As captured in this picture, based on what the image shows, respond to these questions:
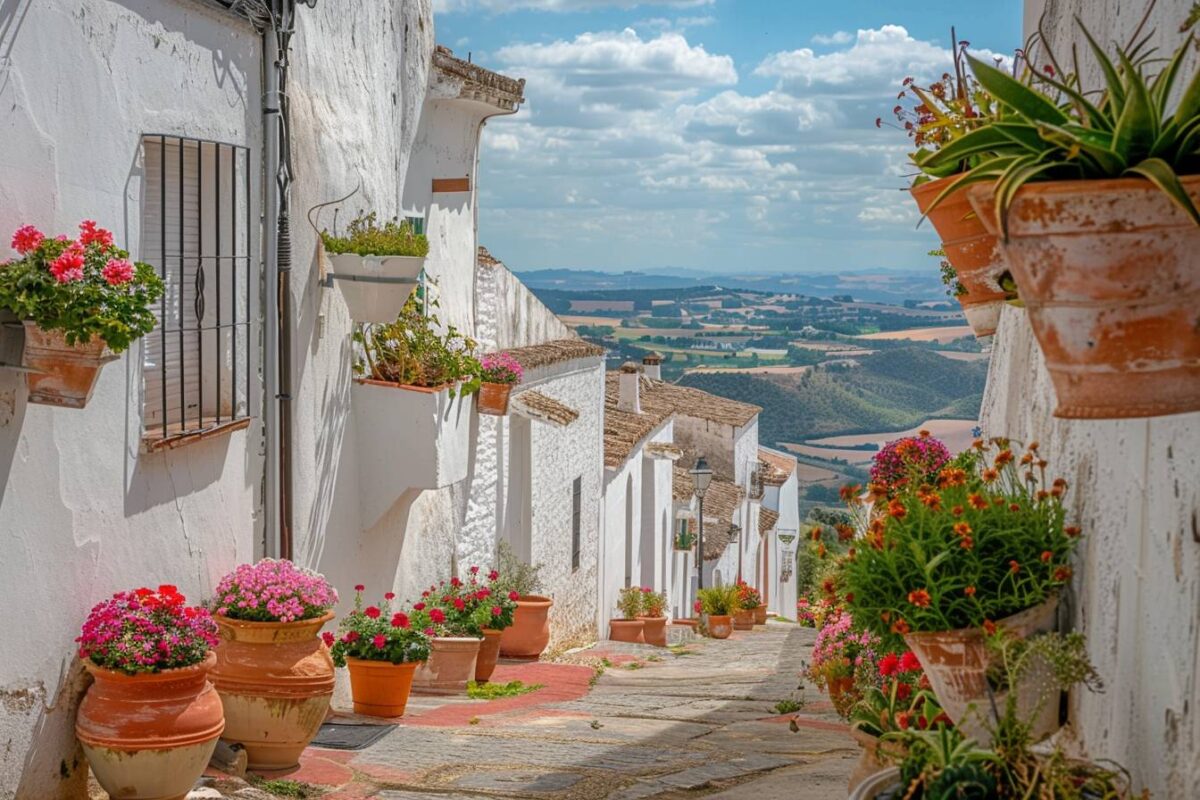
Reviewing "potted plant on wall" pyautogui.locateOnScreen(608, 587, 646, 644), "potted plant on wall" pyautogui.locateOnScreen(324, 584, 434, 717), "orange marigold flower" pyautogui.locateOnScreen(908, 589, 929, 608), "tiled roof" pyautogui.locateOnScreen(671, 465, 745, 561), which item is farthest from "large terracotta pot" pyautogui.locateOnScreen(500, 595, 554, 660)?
"tiled roof" pyautogui.locateOnScreen(671, 465, 745, 561)

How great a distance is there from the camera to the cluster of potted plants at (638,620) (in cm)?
2139

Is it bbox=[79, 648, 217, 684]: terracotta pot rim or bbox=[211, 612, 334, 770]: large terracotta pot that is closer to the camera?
bbox=[79, 648, 217, 684]: terracotta pot rim

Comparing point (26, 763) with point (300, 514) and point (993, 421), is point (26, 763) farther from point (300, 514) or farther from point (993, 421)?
point (993, 421)

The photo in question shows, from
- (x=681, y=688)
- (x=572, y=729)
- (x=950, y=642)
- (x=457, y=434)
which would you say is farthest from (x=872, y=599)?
(x=681, y=688)

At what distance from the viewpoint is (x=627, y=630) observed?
70.1ft

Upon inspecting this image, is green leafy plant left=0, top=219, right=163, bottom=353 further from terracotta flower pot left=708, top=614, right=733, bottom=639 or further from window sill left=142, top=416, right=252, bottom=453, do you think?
terracotta flower pot left=708, top=614, right=733, bottom=639

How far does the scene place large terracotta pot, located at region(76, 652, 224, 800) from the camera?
6184 millimetres

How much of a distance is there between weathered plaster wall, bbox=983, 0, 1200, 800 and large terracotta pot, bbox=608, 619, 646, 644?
53.2ft

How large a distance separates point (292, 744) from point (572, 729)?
2326 millimetres

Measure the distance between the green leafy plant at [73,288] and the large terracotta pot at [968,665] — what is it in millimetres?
3330

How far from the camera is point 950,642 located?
4.55 meters

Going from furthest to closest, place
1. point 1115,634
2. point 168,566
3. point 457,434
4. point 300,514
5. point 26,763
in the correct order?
point 457,434 < point 300,514 < point 168,566 < point 26,763 < point 1115,634

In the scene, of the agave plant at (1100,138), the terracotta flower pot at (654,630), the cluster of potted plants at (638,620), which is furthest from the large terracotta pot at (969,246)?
the terracotta flower pot at (654,630)

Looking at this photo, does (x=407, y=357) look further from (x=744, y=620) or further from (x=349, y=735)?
(x=744, y=620)
